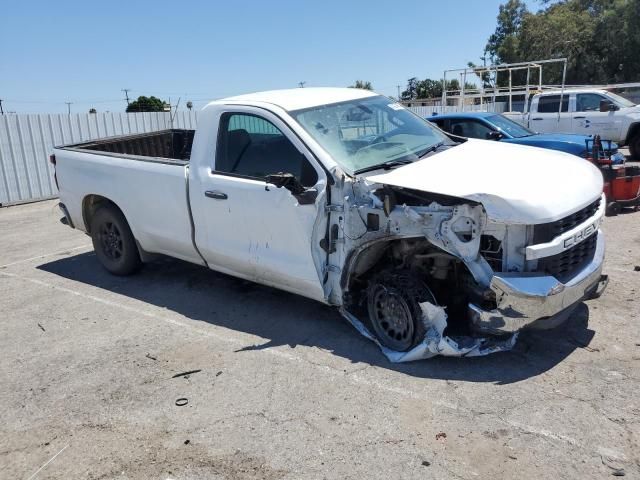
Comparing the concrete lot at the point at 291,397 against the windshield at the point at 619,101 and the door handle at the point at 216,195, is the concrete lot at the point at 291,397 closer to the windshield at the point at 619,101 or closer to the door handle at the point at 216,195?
the door handle at the point at 216,195

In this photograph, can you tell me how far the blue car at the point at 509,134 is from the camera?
346 inches

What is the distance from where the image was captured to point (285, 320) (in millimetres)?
4980

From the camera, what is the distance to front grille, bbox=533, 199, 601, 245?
351cm

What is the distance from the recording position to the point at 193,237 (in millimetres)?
5242

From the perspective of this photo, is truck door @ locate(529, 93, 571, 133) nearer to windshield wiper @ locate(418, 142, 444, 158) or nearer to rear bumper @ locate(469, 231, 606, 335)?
windshield wiper @ locate(418, 142, 444, 158)

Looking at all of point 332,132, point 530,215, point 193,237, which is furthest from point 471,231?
point 193,237

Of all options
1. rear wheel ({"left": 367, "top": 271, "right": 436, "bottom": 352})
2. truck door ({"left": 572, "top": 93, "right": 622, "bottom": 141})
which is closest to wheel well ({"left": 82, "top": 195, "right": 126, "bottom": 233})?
rear wheel ({"left": 367, "top": 271, "right": 436, "bottom": 352})

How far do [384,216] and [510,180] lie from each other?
87 cm

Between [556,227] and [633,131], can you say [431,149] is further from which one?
[633,131]

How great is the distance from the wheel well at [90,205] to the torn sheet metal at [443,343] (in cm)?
402

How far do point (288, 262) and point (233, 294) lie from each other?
143 centimetres

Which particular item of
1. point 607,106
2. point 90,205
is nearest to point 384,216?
point 90,205

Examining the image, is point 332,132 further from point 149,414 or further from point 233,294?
point 149,414

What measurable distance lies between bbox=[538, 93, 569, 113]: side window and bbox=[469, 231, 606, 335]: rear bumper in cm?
1196
